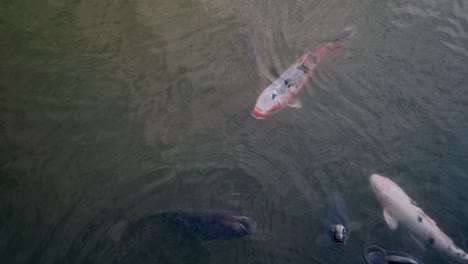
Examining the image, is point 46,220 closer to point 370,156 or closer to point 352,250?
point 352,250

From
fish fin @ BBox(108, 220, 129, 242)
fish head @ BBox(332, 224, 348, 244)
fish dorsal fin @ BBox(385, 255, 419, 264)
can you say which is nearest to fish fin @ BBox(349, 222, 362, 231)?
fish head @ BBox(332, 224, 348, 244)

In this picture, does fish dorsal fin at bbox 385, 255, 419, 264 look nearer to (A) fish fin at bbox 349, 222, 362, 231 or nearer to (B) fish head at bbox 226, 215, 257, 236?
(A) fish fin at bbox 349, 222, 362, 231

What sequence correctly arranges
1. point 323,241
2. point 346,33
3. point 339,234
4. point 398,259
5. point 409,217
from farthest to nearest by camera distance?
point 346,33, point 409,217, point 323,241, point 339,234, point 398,259

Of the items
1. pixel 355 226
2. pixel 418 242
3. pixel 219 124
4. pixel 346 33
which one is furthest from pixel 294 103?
pixel 418 242

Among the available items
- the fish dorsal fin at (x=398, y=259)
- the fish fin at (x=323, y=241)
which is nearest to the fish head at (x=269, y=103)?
the fish fin at (x=323, y=241)

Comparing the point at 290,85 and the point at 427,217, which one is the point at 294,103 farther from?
the point at 427,217

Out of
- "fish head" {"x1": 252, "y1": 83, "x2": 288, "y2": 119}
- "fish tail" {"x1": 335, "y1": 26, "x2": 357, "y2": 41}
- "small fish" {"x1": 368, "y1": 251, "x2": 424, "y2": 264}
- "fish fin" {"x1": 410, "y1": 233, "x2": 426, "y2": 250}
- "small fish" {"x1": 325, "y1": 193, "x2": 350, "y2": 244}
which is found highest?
"fish tail" {"x1": 335, "y1": 26, "x2": 357, "y2": 41}

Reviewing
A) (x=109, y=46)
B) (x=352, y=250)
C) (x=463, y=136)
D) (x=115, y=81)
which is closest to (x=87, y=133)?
(x=115, y=81)
